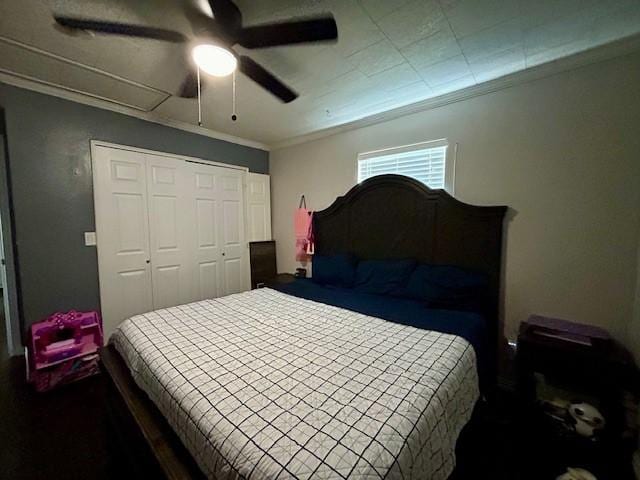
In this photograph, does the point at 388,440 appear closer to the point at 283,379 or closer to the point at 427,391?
the point at 427,391

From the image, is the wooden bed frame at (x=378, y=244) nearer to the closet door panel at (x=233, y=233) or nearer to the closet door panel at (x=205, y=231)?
the closet door panel at (x=233, y=233)

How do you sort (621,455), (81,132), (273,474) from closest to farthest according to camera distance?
1. (273,474)
2. (621,455)
3. (81,132)

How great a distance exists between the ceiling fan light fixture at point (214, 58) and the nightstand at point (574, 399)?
256cm

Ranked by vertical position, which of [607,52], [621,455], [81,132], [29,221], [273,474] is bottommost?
[621,455]

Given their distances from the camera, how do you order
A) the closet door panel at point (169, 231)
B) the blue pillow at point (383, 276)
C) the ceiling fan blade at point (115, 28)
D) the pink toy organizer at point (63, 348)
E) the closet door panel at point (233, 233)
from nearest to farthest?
the ceiling fan blade at point (115, 28) → the pink toy organizer at point (63, 348) → the blue pillow at point (383, 276) → the closet door panel at point (169, 231) → the closet door panel at point (233, 233)

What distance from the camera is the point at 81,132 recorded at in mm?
2484

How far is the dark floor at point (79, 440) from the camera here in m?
1.45

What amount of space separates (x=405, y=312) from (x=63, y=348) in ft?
9.33

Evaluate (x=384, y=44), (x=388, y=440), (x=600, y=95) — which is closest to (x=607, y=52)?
(x=600, y=95)

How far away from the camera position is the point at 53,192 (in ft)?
7.76

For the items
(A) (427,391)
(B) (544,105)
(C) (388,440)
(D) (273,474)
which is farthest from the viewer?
(B) (544,105)

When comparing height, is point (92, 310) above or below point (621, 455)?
above

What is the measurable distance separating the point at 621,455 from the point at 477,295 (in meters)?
1.12

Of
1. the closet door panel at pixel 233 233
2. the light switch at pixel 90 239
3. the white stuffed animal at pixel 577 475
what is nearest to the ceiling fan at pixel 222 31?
the light switch at pixel 90 239
